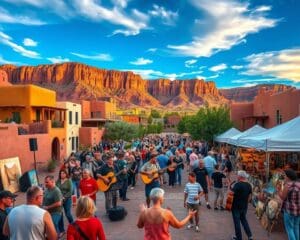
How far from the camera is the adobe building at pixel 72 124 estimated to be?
113ft

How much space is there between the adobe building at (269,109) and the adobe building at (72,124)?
18.4 m

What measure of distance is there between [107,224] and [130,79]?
7490 inches

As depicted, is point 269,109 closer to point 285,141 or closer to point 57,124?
point 57,124

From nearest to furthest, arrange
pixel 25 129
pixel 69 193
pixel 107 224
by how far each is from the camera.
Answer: pixel 69 193, pixel 107 224, pixel 25 129

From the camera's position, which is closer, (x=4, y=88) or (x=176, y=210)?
(x=176, y=210)

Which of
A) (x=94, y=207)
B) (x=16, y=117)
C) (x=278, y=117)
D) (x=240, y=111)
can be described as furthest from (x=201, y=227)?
(x=240, y=111)

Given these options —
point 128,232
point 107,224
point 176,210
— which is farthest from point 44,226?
point 176,210

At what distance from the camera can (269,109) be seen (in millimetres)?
32281

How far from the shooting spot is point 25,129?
23.5 meters

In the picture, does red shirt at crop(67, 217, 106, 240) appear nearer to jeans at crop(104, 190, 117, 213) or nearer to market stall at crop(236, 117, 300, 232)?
market stall at crop(236, 117, 300, 232)

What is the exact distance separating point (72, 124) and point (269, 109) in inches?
798

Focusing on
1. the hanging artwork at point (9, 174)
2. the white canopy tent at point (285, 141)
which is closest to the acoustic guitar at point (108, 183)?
the white canopy tent at point (285, 141)

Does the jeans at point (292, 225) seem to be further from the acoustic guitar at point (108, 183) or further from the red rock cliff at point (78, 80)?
the red rock cliff at point (78, 80)

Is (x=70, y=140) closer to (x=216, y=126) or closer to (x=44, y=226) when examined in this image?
(x=216, y=126)
